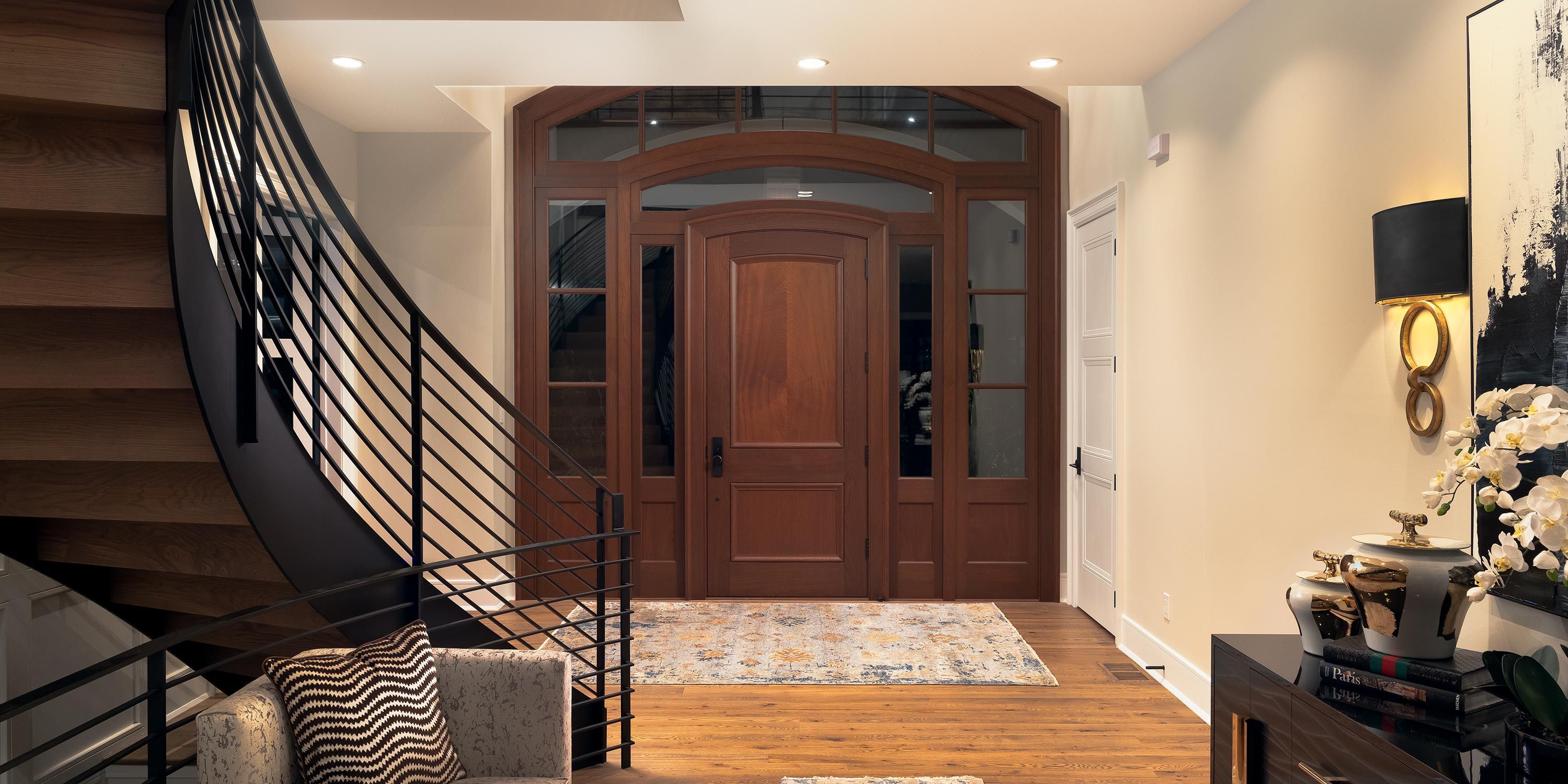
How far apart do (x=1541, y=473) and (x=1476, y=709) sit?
53 cm

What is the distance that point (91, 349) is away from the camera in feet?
6.96

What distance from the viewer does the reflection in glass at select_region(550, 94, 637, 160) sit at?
18.2 feet

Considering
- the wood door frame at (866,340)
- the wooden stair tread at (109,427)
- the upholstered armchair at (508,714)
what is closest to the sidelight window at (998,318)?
the wood door frame at (866,340)

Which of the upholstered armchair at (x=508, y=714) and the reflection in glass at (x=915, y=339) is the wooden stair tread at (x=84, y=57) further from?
the reflection in glass at (x=915, y=339)

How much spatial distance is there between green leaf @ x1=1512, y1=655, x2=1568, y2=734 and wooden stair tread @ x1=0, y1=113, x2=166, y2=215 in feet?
9.14

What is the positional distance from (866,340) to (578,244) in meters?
1.84

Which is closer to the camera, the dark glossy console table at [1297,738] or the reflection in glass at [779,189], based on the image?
the dark glossy console table at [1297,738]

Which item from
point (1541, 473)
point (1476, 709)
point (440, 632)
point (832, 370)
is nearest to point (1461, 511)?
point (1541, 473)

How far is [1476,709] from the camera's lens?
6.04 ft

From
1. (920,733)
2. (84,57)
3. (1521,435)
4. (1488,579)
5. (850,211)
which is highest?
(850,211)

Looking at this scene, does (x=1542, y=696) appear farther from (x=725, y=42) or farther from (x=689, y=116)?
(x=689, y=116)

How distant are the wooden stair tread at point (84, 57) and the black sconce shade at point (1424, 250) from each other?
2.96m

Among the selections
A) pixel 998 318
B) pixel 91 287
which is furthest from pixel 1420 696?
pixel 998 318

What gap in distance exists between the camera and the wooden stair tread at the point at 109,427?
7.33ft
